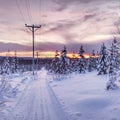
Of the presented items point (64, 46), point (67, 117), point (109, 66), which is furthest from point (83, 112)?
point (64, 46)

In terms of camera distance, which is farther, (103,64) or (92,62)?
(92,62)

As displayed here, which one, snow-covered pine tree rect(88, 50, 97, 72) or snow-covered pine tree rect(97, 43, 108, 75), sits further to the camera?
snow-covered pine tree rect(88, 50, 97, 72)

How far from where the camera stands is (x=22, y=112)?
1302cm

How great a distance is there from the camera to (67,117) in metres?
11.9

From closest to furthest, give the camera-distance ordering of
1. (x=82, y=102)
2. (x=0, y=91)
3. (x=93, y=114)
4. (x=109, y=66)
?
(x=93, y=114)
(x=82, y=102)
(x=0, y=91)
(x=109, y=66)

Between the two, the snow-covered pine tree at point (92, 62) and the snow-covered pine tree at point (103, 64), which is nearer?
the snow-covered pine tree at point (103, 64)

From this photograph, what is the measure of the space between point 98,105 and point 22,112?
160 inches

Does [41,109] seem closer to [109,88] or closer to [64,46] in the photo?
[109,88]

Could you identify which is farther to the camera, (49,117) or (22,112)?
(22,112)

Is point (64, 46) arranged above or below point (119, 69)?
above

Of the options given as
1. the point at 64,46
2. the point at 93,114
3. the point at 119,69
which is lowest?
the point at 93,114

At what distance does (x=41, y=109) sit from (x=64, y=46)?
55.2 metres

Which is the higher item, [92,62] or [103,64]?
[92,62]

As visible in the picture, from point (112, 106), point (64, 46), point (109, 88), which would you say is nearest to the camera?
point (112, 106)
